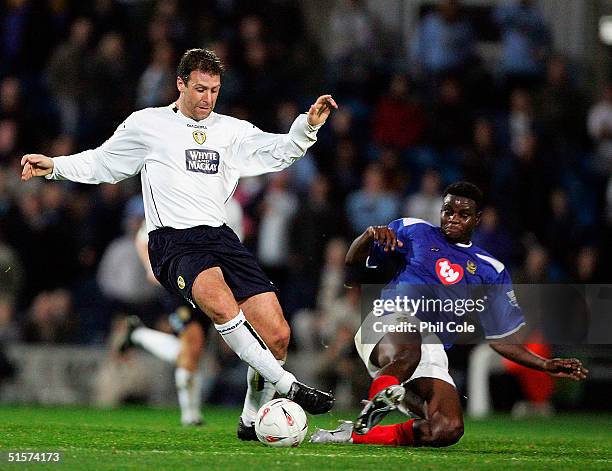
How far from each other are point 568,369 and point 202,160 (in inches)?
99.9

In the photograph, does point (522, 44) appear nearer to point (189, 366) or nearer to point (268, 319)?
point (189, 366)

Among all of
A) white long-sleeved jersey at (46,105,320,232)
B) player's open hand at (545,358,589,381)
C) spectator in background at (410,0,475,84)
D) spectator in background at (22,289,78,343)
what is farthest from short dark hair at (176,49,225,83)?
spectator in background at (410,0,475,84)

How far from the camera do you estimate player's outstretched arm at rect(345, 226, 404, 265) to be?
794 centimetres

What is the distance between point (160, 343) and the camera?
40.1 ft

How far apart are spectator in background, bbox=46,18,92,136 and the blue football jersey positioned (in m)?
7.76

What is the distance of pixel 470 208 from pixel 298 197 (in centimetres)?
604

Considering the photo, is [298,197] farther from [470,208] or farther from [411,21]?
[470,208]

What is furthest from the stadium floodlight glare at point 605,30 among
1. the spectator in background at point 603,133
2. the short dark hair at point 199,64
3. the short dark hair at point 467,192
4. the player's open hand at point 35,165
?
the player's open hand at point 35,165

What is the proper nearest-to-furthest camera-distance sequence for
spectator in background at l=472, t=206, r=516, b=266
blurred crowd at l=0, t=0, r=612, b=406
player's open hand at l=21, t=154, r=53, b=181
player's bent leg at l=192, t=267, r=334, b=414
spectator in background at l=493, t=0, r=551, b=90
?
→ player's bent leg at l=192, t=267, r=334, b=414 < player's open hand at l=21, t=154, r=53, b=181 < spectator in background at l=472, t=206, r=516, b=266 < blurred crowd at l=0, t=0, r=612, b=406 < spectator in background at l=493, t=0, r=551, b=90

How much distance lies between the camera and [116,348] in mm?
13547

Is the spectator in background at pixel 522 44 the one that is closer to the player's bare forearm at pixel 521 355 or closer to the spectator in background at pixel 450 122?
the spectator in background at pixel 450 122

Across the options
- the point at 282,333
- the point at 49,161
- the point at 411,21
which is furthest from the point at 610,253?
the point at 49,161

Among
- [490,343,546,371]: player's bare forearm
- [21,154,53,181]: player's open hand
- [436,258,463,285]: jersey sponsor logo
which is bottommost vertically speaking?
[490,343,546,371]: player's bare forearm

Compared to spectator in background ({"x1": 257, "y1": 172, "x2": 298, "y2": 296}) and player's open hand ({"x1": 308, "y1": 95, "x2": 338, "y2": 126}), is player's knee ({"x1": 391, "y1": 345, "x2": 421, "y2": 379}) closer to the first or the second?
player's open hand ({"x1": 308, "y1": 95, "x2": 338, "y2": 126})
